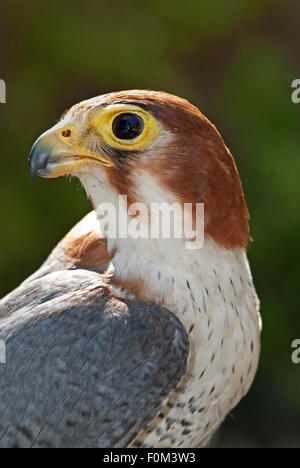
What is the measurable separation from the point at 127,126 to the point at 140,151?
105 millimetres

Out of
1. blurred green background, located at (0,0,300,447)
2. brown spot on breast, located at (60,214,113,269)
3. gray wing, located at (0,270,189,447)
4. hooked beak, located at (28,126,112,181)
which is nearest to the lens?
gray wing, located at (0,270,189,447)

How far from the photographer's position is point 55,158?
2.47 m

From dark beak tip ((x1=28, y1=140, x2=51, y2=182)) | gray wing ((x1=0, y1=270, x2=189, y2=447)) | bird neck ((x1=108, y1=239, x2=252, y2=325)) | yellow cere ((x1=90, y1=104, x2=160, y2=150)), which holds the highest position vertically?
yellow cere ((x1=90, y1=104, x2=160, y2=150))

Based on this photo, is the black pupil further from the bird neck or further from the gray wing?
the gray wing

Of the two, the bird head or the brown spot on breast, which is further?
the brown spot on breast

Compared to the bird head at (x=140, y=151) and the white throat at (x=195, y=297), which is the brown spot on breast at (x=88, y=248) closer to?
the white throat at (x=195, y=297)

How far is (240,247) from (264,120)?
262 cm

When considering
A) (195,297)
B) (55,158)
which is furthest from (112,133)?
(195,297)

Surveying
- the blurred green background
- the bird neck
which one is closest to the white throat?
the bird neck

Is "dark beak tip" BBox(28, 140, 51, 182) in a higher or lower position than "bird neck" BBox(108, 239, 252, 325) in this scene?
higher

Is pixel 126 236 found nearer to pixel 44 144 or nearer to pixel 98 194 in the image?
pixel 98 194

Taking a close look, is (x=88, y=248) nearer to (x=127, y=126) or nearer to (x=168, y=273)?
(x=168, y=273)

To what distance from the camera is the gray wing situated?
235 cm
